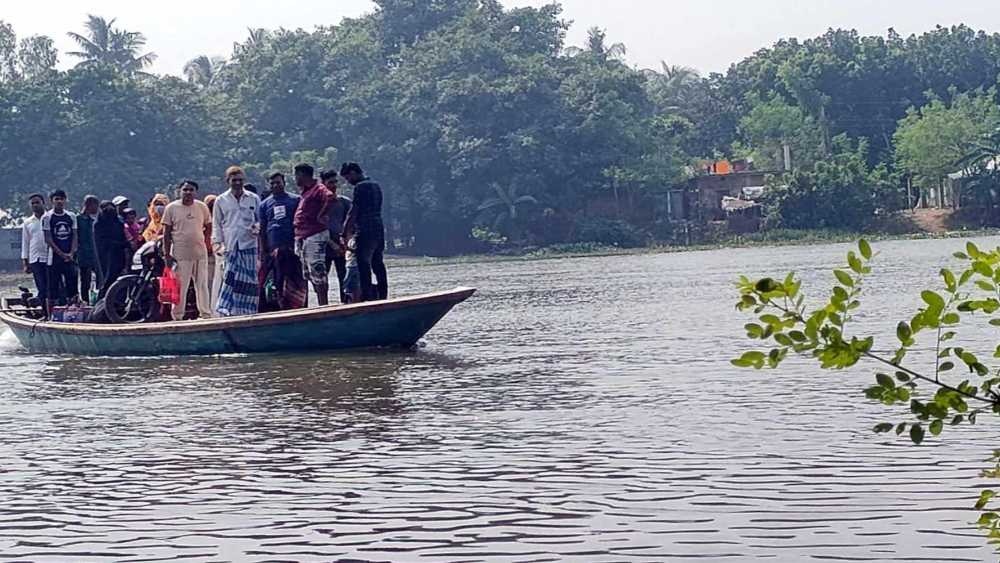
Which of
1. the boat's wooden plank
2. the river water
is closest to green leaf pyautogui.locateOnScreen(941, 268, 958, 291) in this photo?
the river water

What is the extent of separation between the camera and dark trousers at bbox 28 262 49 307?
60.1 feet

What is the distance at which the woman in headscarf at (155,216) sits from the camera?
1631cm

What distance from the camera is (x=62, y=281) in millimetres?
18484

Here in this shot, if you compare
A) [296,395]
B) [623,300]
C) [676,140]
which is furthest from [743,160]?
[296,395]

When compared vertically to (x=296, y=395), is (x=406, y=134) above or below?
above

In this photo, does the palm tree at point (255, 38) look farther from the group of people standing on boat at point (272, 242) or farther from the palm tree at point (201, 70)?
the group of people standing on boat at point (272, 242)

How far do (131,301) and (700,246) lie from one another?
1906 inches

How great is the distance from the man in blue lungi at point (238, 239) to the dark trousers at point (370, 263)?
39.9 inches

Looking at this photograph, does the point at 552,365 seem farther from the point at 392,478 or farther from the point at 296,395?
the point at 392,478

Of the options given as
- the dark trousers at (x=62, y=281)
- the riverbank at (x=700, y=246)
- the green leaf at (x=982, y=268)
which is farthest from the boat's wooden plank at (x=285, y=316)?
the riverbank at (x=700, y=246)

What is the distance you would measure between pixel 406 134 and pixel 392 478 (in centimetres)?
5844

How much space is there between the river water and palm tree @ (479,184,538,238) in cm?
4967

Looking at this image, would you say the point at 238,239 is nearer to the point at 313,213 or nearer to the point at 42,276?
the point at 313,213

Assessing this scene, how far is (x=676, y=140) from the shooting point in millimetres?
71688
